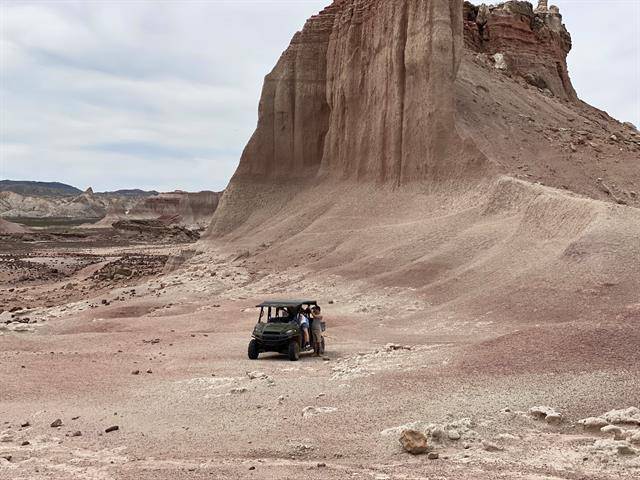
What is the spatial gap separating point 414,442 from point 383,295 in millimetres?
14043

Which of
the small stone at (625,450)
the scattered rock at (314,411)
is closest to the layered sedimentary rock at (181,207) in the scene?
the scattered rock at (314,411)

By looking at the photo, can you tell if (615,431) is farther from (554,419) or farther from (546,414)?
(546,414)

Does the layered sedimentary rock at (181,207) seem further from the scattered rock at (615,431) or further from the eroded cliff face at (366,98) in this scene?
the scattered rock at (615,431)

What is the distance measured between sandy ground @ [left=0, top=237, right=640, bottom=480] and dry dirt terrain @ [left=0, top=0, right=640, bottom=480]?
0.05 metres

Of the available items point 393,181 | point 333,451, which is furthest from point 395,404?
point 393,181

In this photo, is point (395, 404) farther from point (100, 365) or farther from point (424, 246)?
point (424, 246)

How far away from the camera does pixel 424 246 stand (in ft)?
81.1

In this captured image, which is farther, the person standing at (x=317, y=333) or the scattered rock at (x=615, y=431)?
the person standing at (x=317, y=333)

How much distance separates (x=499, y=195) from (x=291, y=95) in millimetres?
17266

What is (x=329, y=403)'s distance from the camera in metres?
10.6

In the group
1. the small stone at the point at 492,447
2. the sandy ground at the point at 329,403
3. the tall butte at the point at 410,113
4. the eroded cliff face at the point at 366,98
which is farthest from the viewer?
the eroded cliff face at the point at 366,98

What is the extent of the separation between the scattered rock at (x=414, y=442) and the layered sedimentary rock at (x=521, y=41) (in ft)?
129

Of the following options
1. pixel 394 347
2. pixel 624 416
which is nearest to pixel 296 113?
pixel 394 347

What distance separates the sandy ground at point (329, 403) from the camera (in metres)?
8.20
